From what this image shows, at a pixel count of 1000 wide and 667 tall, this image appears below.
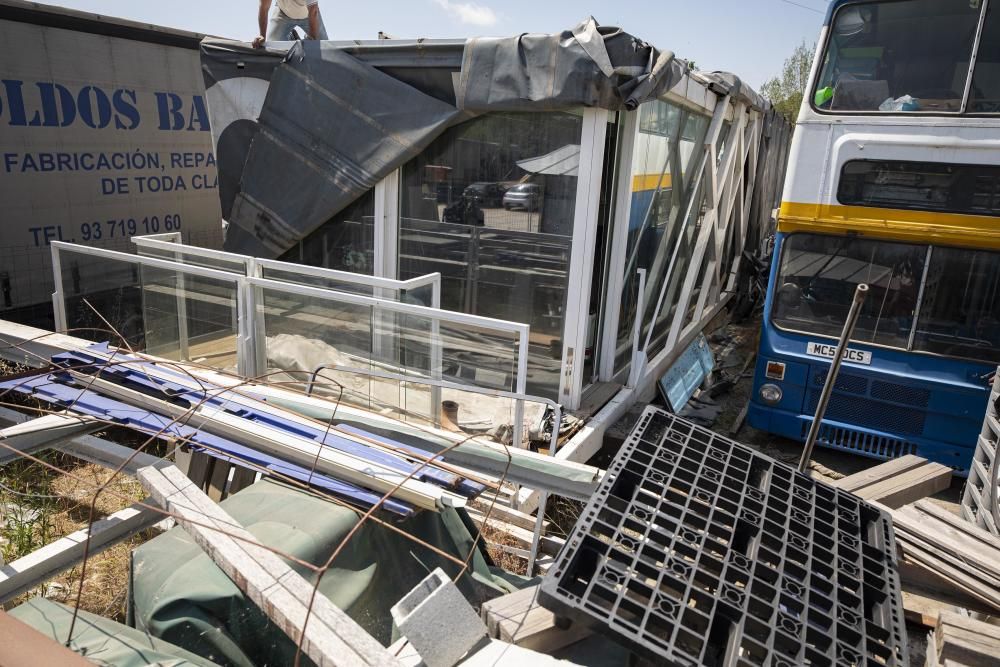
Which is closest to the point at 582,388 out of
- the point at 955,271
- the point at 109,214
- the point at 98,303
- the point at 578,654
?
the point at 955,271

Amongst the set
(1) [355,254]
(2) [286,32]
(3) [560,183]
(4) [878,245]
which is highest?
(2) [286,32]

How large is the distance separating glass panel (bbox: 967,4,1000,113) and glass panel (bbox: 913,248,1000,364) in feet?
3.35

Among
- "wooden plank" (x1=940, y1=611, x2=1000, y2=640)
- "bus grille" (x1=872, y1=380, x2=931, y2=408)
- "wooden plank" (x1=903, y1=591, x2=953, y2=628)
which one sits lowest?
"wooden plank" (x1=903, y1=591, x2=953, y2=628)

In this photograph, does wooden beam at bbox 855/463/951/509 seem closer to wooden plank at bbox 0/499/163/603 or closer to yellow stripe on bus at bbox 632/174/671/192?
wooden plank at bbox 0/499/163/603

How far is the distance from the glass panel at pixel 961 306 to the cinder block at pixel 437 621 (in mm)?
4814

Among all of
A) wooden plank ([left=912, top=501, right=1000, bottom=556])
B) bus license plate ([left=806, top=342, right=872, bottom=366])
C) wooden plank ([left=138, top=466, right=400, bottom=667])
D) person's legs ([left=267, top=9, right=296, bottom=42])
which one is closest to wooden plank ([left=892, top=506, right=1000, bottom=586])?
wooden plank ([left=912, top=501, right=1000, bottom=556])

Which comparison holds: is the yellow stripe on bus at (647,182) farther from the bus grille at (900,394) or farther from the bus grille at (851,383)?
the bus grille at (900,394)

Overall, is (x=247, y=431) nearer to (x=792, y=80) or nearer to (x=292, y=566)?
(x=292, y=566)

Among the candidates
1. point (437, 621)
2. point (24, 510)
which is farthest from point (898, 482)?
point (24, 510)

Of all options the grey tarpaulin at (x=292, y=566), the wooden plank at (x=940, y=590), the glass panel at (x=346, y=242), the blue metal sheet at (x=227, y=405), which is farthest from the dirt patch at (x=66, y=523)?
the wooden plank at (x=940, y=590)

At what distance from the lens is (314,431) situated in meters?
2.81

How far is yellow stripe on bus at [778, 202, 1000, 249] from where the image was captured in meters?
4.81

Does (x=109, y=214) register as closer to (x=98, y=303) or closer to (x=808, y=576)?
(x=98, y=303)

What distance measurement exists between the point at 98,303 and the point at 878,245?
248 inches
